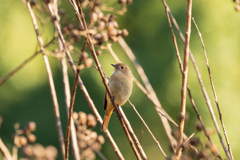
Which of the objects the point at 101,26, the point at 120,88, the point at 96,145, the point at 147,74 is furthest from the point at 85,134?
the point at 147,74

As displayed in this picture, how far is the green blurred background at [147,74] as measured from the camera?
6797mm

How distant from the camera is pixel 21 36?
24.1 ft

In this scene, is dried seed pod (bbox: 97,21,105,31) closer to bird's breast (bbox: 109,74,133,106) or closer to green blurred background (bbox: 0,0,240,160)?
bird's breast (bbox: 109,74,133,106)

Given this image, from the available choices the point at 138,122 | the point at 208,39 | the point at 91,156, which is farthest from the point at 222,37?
the point at 91,156

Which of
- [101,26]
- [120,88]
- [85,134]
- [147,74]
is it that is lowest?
[147,74]

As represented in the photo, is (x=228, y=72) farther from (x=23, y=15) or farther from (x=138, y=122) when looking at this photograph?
(x=23, y=15)

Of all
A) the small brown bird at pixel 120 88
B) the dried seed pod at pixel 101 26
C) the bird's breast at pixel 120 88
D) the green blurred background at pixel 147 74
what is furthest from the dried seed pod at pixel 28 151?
the green blurred background at pixel 147 74

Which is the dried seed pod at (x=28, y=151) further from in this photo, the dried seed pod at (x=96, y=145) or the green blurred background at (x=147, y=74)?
the green blurred background at (x=147, y=74)

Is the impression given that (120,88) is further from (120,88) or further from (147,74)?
(147,74)

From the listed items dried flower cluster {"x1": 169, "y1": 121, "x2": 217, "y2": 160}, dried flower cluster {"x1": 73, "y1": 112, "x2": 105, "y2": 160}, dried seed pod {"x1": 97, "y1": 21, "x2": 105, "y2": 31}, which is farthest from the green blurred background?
dried flower cluster {"x1": 169, "y1": 121, "x2": 217, "y2": 160}

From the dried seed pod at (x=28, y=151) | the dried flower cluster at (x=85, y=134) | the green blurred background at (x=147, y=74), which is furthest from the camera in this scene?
the green blurred background at (x=147, y=74)

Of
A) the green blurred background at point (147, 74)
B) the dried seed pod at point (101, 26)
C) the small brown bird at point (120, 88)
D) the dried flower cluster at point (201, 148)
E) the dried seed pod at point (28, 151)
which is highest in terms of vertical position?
the dried seed pod at point (101, 26)

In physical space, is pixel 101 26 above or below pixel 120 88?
above

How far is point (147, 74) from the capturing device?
7090 millimetres
